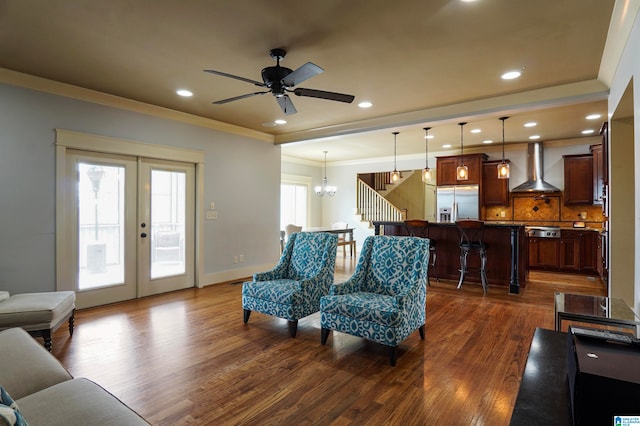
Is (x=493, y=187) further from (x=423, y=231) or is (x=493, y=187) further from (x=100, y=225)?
(x=100, y=225)

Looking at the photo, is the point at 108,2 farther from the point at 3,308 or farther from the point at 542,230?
the point at 542,230

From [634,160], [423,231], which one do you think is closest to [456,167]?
[423,231]

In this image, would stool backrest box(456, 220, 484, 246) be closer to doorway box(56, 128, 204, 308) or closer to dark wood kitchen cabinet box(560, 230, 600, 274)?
dark wood kitchen cabinet box(560, 230, 600, 274)

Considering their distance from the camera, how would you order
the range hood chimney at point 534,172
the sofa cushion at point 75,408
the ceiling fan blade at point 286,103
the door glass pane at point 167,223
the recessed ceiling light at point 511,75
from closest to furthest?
the sofa cushion at point 75,408
the ceiling fan blade at point 286,103
the recessed ceiling light at point 511,75
the door glass pane at point 167,223
the range hood chimney at point 534,172

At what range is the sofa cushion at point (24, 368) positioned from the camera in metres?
1.53

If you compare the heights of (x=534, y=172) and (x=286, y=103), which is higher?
(x=286, y=103)

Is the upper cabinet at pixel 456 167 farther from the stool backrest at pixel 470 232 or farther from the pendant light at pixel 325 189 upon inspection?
the pendant light at pixel 325 189

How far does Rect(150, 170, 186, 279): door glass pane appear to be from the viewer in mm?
5184

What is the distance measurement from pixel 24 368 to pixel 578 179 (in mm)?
8622

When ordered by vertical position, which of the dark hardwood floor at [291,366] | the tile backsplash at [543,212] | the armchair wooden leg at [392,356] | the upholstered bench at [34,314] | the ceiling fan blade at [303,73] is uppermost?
the ceiling fan blade at [303,73]

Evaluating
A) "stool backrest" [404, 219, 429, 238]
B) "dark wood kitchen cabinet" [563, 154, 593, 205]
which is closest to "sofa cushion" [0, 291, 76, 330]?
"stool backrest" [404, 219, 429, 238]

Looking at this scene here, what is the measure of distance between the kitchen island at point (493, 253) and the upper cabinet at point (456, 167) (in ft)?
7.71

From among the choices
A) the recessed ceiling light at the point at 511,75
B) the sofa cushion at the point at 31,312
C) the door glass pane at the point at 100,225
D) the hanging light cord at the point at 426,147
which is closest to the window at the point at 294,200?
the hanging light cord at the point at 426,147

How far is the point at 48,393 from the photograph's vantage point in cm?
148
